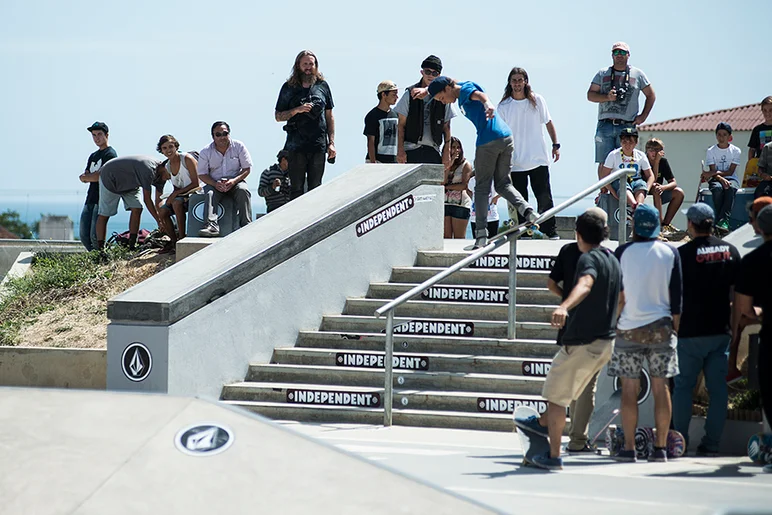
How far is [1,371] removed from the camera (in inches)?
427

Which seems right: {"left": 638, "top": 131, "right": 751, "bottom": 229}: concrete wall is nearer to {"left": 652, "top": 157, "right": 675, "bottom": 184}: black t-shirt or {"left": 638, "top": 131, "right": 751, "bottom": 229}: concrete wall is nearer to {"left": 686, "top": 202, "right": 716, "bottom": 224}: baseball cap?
{"left": 652, "top": 157, "right": 675, "bottom": 184}: black t-shirt

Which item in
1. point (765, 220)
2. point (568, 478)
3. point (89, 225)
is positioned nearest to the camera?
point (568, 478)

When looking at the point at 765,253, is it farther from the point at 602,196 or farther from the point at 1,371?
the point at 1,371

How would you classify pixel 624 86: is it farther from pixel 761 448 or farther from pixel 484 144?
pixel 761 448

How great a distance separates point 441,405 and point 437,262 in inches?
94.7

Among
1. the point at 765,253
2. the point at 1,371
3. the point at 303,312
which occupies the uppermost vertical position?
the point at 765,253

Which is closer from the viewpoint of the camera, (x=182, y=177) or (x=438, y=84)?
(x=438, y=84)

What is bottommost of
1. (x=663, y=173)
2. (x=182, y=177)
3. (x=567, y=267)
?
(x=567, y=267)

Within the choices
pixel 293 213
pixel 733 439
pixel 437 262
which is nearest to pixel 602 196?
pixel 437 262

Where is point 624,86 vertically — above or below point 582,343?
above

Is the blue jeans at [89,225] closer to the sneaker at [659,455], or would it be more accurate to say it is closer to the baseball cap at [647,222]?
the baseball cap at [647,222]

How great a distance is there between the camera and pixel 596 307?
6777mm

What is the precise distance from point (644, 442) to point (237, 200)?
662 centimetres

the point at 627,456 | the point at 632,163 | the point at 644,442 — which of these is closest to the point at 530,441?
the point at 627,456
